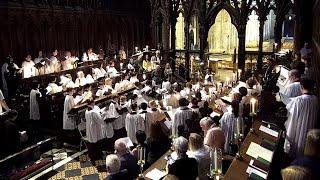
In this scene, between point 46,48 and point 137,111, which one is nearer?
point 137,111

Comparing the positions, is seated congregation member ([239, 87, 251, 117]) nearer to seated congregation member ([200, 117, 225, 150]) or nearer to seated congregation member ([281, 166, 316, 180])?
seated congregation member ([200, 117, 225, 150])

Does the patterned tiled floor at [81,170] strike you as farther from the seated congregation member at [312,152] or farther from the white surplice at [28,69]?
the white surplice at [28,69]

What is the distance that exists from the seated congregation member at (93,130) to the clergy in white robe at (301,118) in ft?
20.6

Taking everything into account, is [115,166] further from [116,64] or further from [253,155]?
[116,64]

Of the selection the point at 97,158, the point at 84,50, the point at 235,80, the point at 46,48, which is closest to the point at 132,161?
the point at 97,158

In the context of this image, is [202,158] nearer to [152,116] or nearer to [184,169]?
[184,169]

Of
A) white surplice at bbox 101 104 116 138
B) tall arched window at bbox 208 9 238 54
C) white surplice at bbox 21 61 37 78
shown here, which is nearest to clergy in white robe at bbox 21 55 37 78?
white surplice at bbox 21 61 37 78

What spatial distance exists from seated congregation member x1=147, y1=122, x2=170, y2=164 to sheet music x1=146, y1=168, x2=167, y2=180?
1057 mm

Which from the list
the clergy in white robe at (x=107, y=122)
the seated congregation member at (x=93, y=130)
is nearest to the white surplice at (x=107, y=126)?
the clergy in white robe at (x=107, y=122)

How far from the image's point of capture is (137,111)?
34.7ft

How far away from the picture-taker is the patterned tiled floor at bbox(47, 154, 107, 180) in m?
9.38

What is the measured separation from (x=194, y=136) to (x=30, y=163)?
532cm

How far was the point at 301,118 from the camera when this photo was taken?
A: 5.93 meters

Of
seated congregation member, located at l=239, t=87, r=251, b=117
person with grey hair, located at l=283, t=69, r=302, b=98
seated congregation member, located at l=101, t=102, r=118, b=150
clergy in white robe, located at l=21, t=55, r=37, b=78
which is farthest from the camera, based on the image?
clergy in white robe, located at l=21, t=55, r=37, b=78
